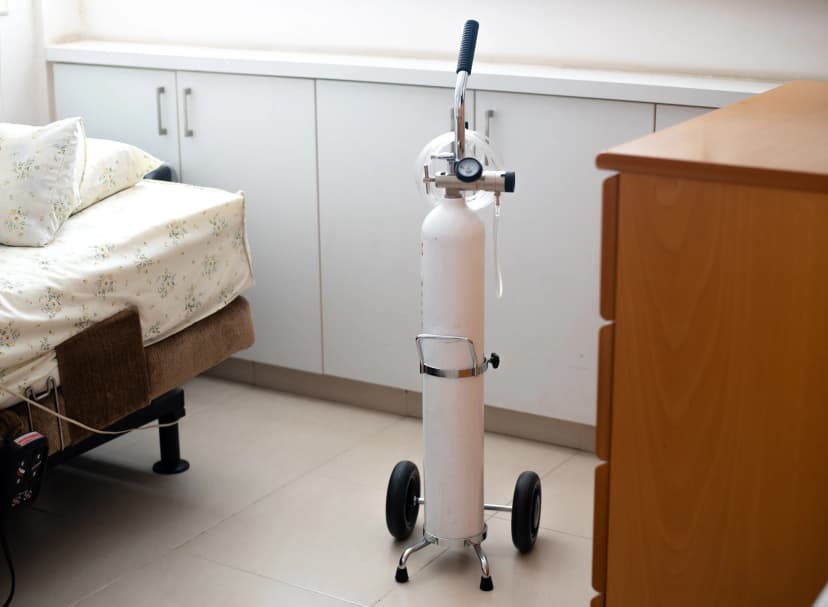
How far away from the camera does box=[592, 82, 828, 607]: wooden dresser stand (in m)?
1.29

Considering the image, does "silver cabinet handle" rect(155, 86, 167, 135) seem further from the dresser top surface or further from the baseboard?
the dresser top surface

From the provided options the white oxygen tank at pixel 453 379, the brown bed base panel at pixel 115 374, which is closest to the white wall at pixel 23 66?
the brown bed base panel at pixel 115 374

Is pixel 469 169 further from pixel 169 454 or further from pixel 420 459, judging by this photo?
pixel 169 454

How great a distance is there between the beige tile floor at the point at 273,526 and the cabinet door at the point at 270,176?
0.95 feet

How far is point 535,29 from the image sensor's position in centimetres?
310

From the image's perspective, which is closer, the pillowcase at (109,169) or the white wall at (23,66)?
the pillowcase at (109,169)

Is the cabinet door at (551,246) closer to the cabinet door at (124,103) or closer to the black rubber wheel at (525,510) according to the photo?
the black rubber wheel at (525,510)

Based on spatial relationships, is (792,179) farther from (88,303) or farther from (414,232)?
(414,232)

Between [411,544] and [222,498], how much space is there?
55 cm

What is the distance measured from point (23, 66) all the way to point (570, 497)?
231 centimetres

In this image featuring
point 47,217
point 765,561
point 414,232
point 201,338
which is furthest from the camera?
point 414,232

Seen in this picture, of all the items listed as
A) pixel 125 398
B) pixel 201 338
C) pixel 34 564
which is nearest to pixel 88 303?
pixel 125 398

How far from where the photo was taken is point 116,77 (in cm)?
351

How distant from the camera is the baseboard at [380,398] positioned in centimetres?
306
